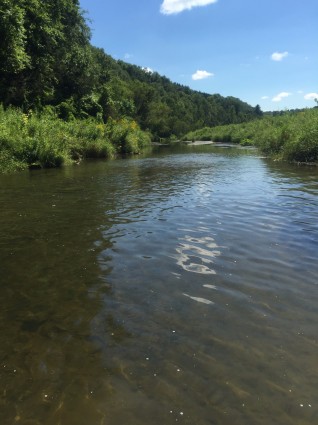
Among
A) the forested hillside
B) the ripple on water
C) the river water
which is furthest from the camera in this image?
the forested hillside

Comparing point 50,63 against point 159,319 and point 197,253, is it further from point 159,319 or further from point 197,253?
point 159,319

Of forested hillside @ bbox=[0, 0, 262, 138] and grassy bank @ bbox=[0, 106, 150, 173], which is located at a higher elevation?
forested hillside @ bbox=[0, 0, 262, 138]

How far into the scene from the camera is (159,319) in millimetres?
4758

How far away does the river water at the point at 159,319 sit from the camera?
Answer: 334 centimetres

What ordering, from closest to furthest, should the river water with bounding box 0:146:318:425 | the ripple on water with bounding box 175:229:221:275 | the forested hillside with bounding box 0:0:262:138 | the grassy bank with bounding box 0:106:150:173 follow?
the river water with bounding box 0:146:318:425 → the ripple on water with bounding box 175:229:221:275 → the grassy bank with bounding box 0:106:150:173 → the forested hillside with bounding box 0:0:262:138

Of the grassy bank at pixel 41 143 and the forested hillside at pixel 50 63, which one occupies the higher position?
the forested hillside at pixel 50 63

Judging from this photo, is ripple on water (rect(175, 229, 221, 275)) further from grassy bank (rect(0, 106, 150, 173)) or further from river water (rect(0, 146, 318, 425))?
grassy bank (rect(0, 106, 150, 173))

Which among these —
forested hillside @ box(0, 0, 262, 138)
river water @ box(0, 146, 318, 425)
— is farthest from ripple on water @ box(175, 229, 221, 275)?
forested hillside @ box(0, 0, 262, 138)

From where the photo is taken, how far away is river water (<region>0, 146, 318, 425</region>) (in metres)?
3.34

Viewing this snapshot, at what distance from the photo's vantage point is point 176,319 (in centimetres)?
477

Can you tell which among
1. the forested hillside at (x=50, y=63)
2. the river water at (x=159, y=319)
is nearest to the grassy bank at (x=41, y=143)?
the forested hillside at (x=50, y=63)

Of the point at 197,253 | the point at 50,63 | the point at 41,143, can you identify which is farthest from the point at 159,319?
the point at 50,63

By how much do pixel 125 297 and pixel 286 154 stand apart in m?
24.3

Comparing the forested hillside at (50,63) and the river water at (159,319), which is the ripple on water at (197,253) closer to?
the river water at (159,319)
